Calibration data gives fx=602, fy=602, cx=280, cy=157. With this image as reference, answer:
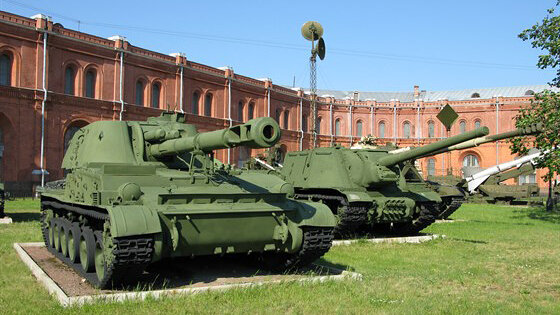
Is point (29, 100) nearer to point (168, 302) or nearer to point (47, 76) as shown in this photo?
point (47, 76)

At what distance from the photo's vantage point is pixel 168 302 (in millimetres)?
6762

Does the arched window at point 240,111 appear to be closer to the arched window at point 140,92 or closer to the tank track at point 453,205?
the arched window at point 140,92

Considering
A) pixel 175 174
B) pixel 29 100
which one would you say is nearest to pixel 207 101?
pixel 29 100

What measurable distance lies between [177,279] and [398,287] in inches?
118

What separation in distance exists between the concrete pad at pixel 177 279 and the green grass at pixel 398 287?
0.17m

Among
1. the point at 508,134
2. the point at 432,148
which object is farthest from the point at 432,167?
the point at 508,134

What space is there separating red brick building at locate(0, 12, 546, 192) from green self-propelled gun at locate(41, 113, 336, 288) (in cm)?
2239

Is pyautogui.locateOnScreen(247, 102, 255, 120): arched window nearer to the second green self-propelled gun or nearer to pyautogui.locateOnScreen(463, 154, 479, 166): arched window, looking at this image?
pyautogui.locateOnScreen(463, 154, 479, 166): arched window

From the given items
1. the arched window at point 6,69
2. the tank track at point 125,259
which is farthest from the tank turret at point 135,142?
the arched window at point 6,69

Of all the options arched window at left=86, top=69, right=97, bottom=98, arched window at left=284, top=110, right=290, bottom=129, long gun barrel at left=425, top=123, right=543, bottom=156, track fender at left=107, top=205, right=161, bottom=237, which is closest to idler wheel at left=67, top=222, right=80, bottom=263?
track fender at left=107, top=205, right=161, bottom=237

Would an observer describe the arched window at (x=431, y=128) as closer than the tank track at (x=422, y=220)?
No

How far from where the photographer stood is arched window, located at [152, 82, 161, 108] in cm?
3760

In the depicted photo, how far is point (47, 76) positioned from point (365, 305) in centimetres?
2793

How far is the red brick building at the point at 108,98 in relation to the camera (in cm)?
2994
